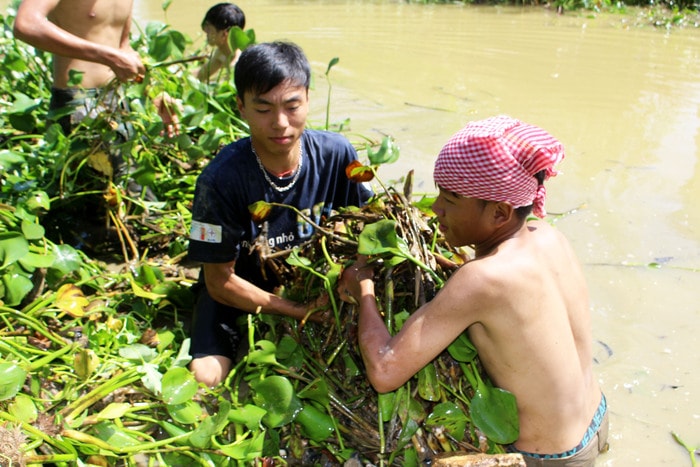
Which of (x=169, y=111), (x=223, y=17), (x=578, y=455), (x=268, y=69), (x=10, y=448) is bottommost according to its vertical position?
(x=578, y=455)

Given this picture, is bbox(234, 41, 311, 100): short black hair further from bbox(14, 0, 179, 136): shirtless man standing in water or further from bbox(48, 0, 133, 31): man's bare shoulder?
bbox(48, 0, 133, 31): man's bare shoulder

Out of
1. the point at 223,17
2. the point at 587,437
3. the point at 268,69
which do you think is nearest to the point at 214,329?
the point at 268,69

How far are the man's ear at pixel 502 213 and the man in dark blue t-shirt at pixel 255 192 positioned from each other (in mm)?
642

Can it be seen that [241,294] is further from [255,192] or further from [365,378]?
[365,378]

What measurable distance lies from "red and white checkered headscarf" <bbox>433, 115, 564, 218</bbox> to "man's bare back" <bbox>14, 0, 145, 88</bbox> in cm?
151

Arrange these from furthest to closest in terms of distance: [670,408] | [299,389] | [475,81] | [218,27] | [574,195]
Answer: [475,81] → [218,27] → [574,195] → [670,408] → [299,389]

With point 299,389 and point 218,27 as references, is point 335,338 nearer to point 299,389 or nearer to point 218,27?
point 299,389

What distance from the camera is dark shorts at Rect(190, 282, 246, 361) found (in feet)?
7.20

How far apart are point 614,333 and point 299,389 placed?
4.27 ft

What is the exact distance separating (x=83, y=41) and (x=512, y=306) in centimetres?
201

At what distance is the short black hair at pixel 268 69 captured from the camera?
6.71 ft

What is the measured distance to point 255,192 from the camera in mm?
2184

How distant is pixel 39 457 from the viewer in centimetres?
156

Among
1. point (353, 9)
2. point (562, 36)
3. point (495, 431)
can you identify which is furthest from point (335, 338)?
point (353, 9)
